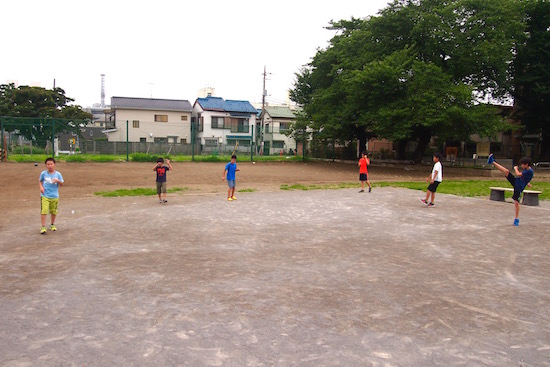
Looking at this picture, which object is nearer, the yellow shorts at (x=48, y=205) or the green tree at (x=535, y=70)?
the yellow shorts at (x=48, y=205)

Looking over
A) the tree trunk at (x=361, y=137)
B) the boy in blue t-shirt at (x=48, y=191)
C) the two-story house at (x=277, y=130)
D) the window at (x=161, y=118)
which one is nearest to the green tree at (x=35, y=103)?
the window at (x=161, y=118)

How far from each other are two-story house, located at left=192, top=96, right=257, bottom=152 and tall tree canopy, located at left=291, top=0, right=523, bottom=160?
22.0 m

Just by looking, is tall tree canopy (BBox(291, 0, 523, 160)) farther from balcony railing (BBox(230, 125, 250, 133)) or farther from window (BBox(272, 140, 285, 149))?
window (BBox(272, 140, 285, 149))

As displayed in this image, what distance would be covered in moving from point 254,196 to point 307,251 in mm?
7069

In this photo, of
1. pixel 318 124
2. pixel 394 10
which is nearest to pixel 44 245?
pixel 318 124

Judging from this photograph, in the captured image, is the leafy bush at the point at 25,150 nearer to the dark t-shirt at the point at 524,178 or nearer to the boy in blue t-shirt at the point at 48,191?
the boy in blue t-shirt at the point at 48,191

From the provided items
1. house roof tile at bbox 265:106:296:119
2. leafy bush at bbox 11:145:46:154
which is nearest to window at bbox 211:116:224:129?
house roof tile at bbox 265:106:296:119

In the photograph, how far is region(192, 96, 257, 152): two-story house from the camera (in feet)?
164

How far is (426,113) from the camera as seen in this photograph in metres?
23.9

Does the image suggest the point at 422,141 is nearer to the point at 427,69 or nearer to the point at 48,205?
the point at 427,69

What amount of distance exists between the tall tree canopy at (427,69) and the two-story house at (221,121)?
868 inches

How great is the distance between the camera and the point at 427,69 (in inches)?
963

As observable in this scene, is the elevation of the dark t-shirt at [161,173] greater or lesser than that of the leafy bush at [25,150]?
lesser

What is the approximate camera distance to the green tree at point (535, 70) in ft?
98.7
